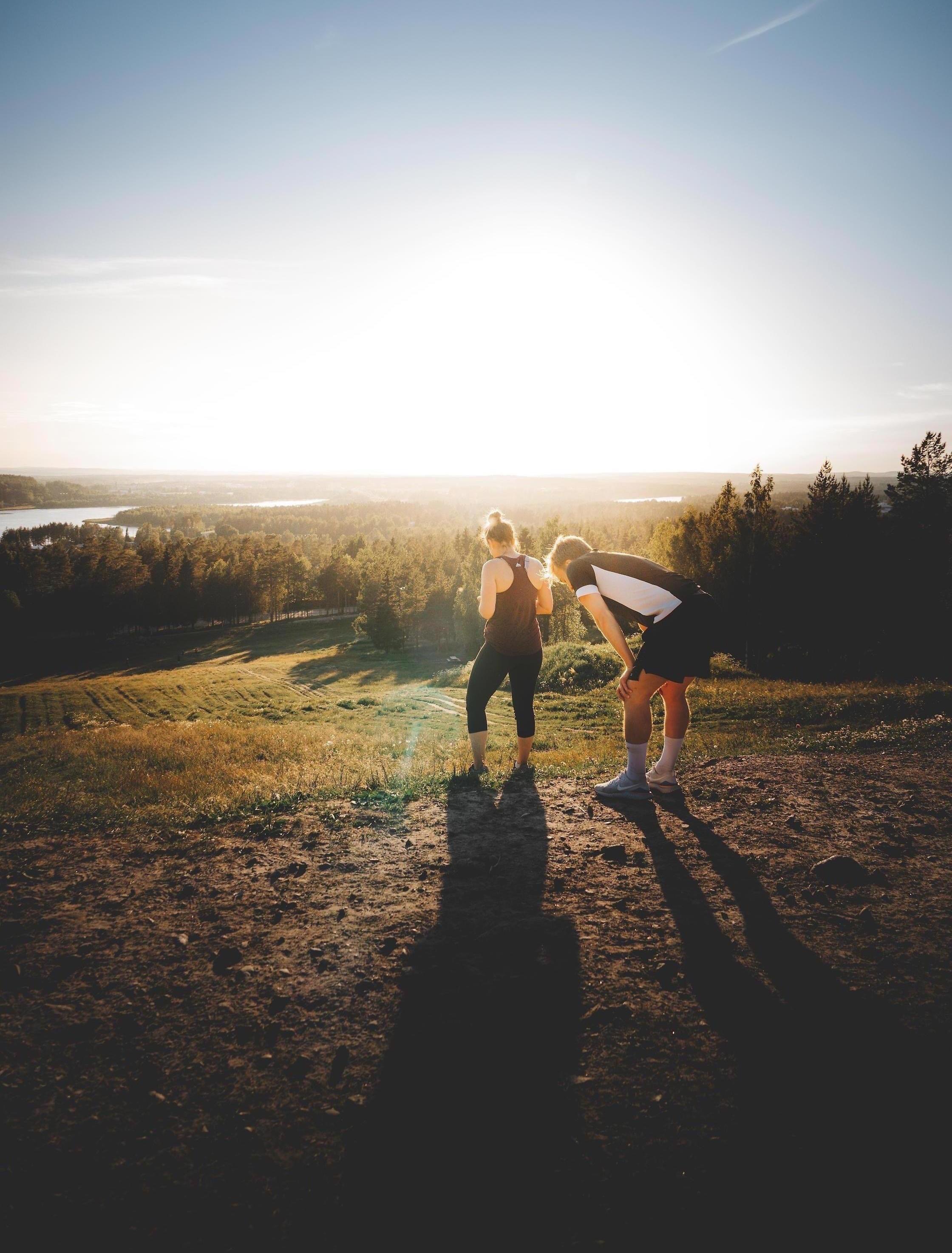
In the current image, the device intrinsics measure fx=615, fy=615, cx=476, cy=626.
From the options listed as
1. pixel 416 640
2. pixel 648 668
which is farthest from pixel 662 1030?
pixel 416 640

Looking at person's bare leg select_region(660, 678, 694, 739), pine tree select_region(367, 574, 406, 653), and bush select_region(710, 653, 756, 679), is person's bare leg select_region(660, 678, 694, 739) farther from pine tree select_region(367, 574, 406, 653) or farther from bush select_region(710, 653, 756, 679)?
pine tree select_region(367, 574, 406, 653)

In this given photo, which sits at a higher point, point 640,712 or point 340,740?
point 640,712

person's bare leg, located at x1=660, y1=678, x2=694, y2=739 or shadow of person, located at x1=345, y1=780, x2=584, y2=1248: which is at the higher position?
person's bare leg, located at x1=660, y1=678, x2=694, y2=739

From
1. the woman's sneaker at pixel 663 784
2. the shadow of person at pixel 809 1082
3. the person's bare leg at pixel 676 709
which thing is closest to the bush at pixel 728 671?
the woman's sneaker at pixel 663 784

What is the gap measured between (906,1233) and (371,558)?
78208mm

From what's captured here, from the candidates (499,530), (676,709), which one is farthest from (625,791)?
(499,530)

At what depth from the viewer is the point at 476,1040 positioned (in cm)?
301

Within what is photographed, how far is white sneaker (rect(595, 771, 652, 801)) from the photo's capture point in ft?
20.5

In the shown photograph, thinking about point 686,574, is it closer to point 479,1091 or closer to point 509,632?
point 509,632

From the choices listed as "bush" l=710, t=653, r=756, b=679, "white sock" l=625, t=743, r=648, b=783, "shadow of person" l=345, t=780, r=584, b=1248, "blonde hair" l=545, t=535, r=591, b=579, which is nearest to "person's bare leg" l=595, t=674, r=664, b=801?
"white sock" l=625, t=743, r=648, b=783

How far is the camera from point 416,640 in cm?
6912

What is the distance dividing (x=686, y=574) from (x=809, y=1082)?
41.5m

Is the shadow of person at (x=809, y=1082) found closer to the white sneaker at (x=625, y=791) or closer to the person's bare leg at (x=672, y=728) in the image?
the white sneaker at (x=625, y=791)

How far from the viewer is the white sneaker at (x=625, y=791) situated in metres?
6.25
